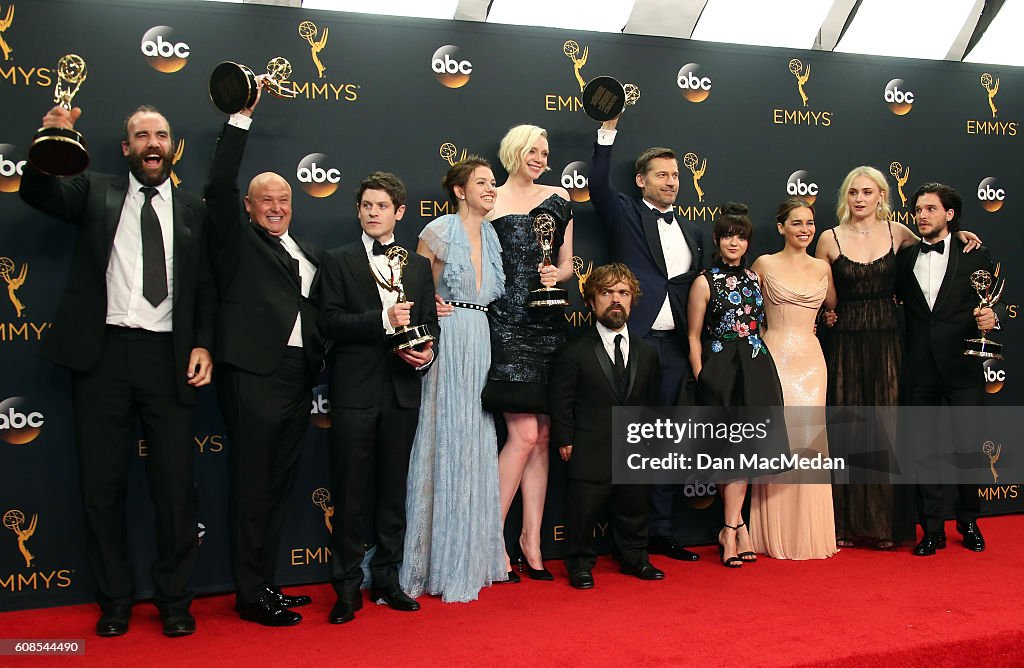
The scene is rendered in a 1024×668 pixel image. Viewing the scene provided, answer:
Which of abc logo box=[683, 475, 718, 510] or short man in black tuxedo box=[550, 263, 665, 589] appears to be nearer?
short man in black tuxedo box=[550, 263, 665, 589]

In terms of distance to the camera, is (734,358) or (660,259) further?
(660,259)

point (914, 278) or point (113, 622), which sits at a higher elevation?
point (914, 278)

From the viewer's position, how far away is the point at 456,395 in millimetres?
4555

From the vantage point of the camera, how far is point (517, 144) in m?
4.89

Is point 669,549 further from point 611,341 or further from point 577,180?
point 577,180

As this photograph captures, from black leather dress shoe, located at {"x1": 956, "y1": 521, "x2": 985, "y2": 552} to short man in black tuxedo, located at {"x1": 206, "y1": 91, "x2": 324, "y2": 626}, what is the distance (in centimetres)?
383

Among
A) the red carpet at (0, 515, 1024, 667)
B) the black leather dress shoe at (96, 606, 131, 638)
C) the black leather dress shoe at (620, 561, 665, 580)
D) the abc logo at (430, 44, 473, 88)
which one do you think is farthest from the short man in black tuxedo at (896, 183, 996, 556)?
the black leather dress shoe at (96, 606, 131, 638)

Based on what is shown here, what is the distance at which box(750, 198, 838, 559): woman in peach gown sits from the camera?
5.16m

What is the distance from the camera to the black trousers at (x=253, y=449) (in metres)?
4.04

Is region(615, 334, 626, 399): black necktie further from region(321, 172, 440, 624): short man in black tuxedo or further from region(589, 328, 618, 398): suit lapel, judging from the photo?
region(321, 172, 440, 624): short man in black tuxedo

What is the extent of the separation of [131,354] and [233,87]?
123 centimetres

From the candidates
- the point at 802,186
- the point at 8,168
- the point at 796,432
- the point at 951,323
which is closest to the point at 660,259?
the point at 796,432

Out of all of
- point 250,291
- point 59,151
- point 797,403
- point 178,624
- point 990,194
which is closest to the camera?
point 59,151

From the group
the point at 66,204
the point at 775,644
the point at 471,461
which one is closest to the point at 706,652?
the point at 775,644
